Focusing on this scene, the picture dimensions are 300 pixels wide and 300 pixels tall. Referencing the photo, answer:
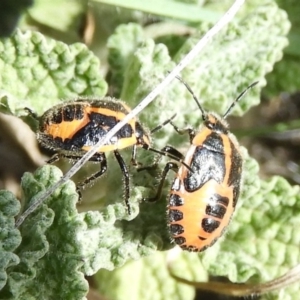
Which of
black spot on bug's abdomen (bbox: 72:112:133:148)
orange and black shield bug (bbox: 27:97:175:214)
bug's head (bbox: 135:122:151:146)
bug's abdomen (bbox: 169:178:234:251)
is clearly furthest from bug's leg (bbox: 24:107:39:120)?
bug's abdomen (bbox: 169:178:234:251)

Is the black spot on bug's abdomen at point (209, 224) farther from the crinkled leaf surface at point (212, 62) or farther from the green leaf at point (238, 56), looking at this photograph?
the green leaf at point (238, 56)

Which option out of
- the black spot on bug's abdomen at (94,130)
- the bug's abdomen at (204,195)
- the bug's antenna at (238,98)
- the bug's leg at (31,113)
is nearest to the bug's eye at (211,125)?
the bug's abdomen at (204,195)

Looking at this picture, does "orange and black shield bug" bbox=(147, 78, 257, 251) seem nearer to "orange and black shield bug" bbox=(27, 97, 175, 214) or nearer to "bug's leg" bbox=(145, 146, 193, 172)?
"bug's leg" bbox=(145, 146, 193, 172)

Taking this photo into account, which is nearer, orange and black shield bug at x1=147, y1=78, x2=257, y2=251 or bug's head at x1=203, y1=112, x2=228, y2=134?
orange and black shield bug at x1=147, y1=78, x2=257, y2=251

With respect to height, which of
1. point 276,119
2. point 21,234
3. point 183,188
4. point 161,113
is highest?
point 276,119

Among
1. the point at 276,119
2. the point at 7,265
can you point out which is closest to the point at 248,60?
the point at 276,119

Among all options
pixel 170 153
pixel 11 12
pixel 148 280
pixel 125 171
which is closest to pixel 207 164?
pixel 170 153

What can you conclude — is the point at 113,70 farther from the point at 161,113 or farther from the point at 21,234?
the point at 21,234

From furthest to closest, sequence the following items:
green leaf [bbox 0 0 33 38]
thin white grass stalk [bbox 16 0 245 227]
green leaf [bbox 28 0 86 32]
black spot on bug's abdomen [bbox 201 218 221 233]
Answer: green leaf [bbox 28 0 86 32]
green leaf [bbox 0 0 33 38]
black spot on bug's abdomen [bbox 201 218 221 233]
thin white grass stalk [bbox 16 0 245 227]

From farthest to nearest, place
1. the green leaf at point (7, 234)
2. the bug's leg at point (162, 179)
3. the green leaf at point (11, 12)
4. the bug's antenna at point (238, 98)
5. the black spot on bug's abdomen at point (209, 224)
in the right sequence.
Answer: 1. the green leaf at point (11, 12)
2. the bug's antenna at point (238, 98)
3. the bug's leg at point (162, 179)
4. the black spot on bug's abdomen at point (209, 224)
5. the green leaf at point (7, 234)
